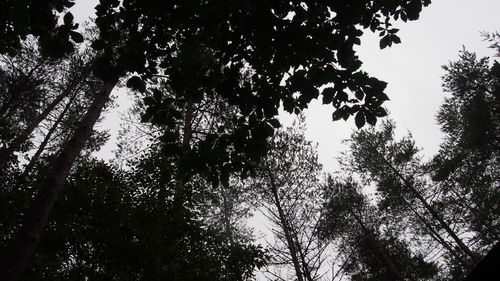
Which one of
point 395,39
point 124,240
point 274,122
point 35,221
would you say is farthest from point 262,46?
point 124,240

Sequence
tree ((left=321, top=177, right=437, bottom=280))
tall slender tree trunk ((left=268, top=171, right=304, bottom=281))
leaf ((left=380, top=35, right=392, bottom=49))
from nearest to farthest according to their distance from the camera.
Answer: leaf ((left=380, top=35, right=392, bottom=49)) < tall slender tree trunk ((left=268, top=171, right=304, bottom=281)) < tree ((left=321, top=177, right=437, bottom=280))

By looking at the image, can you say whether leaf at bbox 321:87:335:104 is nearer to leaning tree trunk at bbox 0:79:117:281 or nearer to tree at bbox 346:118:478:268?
leaning tree trunk at bbox 0:79:117:281

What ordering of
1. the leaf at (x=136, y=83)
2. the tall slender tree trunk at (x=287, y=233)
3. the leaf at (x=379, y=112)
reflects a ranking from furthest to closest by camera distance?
1. the tall slender tree trunk at (x=287, y=233)
2. the leaf at (x=136, y=83)
3. the leaf at (x=379, y=112)

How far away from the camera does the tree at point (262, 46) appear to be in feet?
9.32

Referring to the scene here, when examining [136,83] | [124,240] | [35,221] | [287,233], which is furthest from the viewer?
[287,233]

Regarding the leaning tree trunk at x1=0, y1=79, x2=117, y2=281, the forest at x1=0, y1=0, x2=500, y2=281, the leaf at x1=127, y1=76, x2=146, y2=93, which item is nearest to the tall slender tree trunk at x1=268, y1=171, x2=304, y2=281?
the forest at x1=0, y1=0, x2=500, y2=281

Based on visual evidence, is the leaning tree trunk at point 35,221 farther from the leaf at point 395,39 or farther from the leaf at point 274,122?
the leaf at point 395,39

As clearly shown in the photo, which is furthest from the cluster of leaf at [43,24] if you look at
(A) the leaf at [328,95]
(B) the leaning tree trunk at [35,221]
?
(A) the leaf at [328,95]

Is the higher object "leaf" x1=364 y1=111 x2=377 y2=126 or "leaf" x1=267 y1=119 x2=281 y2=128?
"leaf" x1=267 y1=119 x2=281 y2=128

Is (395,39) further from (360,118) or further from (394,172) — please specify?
(394,172)

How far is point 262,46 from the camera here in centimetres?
297

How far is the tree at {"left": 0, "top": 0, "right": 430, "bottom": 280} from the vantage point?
2.84 meters

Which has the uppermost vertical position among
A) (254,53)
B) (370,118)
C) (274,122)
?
(254,53)

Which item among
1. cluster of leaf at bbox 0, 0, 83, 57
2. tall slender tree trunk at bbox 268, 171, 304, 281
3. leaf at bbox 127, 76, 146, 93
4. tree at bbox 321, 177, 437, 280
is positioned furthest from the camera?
tree at bbox 321, 177, 437, 280
